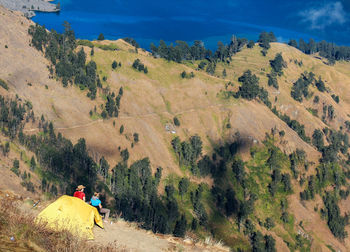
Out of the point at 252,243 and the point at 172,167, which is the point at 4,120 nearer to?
the point at 172,167

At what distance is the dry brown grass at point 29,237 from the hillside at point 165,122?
93.9m

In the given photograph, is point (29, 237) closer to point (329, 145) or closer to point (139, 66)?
point (139, 66)

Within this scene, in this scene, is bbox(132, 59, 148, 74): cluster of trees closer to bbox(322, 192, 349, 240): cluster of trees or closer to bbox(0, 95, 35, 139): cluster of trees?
bbox(0, 95, 35, 139): cluster of trees

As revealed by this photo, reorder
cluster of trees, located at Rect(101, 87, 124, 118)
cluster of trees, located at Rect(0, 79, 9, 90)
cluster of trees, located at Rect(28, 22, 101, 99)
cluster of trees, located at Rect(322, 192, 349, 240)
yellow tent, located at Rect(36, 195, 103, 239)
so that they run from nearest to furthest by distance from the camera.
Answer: yellow tent, located at Rect(36, 195, 103, 239) < cluster of trees, located at Rect(0, 79, 9, 90) < cluster of trees, located at Rect(322, 192, 349, 240) < cluster of trees, located at Rect(101, 87, 124, 118) < cluster of trees, located at Rect(28, 22, 101, 99)

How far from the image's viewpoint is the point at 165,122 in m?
148

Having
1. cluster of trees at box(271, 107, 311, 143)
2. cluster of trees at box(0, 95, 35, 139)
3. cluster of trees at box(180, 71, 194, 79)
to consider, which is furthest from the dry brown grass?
cluster of trees at box(271, 107, 311, 143)

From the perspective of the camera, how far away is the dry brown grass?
14484mm

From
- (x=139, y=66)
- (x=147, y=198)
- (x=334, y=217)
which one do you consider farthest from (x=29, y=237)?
(x=139, y=66)

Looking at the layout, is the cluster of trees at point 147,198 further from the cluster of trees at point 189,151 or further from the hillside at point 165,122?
the cluster of trees at point 189,151

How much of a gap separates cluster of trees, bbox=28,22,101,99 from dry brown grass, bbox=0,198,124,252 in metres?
131

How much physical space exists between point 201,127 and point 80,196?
12990 centimetres

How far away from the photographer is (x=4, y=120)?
365ft

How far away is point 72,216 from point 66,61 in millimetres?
138147

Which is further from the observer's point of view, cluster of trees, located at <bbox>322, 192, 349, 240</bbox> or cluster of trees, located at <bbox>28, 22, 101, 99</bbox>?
cluster of trees, located at <bbox>28, 22, 101, 99</bbox>
